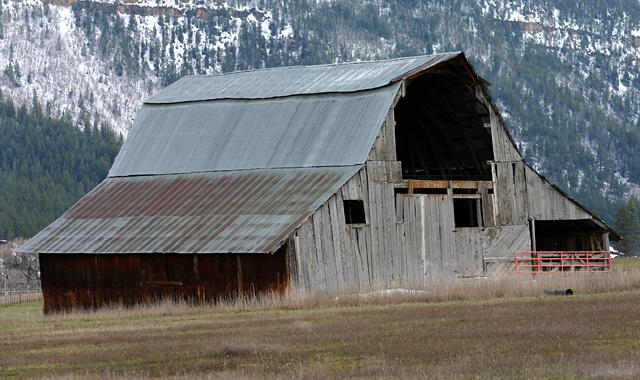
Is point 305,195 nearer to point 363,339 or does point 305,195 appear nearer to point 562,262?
point 562,262

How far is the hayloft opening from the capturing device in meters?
38.6

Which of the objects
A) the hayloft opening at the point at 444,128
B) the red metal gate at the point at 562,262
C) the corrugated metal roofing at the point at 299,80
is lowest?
the red metal gate at the point at 562,262

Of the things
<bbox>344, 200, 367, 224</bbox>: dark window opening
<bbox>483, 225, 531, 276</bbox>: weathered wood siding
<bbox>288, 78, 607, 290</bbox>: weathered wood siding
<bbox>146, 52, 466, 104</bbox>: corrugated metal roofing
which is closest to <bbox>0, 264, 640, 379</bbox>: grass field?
<bbox>288, 78, 607, 290</bbox>: weathered wood siding

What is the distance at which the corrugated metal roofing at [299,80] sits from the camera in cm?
3719

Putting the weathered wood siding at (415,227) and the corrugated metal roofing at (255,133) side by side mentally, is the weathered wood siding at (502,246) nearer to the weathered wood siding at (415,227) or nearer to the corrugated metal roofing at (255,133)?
the weathered wood siding at (415,227)

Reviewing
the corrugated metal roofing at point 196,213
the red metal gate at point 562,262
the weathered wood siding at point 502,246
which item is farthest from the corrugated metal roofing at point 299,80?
the red metal gate at point 562,262

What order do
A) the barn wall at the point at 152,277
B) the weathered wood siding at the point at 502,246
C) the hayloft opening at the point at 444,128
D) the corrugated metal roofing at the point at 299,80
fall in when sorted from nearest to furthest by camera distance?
the barn wall at the point at 152,277 < the corrugated metal roofing at the point at 299,80 < the weathered wood siding at the point at 502,246 < the hayloft opening at the point at 444,128

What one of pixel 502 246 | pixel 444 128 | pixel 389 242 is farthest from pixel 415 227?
pixel 444 128

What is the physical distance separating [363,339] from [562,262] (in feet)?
71.2

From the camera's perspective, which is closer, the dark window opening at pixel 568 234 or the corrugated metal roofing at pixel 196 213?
the corrugated metal roofing at pixel 196 213

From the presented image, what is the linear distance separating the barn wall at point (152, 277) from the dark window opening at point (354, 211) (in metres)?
3.88

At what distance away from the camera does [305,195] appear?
1313 inches

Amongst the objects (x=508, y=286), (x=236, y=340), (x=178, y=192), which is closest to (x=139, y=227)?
(x=178, y=192)

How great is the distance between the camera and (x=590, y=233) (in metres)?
44.3
